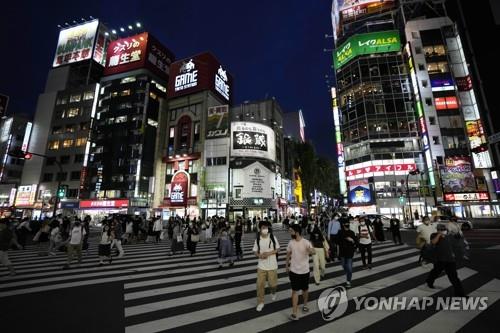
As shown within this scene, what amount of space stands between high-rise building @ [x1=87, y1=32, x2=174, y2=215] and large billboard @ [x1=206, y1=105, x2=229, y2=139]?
1298 cm

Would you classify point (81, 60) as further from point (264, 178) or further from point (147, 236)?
point (147, 236)

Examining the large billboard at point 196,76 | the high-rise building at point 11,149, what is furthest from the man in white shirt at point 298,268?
the high-rise building at point 11,149

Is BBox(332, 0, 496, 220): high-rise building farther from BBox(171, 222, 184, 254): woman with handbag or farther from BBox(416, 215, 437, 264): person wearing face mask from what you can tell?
BBox(171, 222, 184, 254): woman with handbag

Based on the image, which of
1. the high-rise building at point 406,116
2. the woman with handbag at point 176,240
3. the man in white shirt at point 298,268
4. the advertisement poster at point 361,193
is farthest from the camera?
the advertisement poster at point 361,193

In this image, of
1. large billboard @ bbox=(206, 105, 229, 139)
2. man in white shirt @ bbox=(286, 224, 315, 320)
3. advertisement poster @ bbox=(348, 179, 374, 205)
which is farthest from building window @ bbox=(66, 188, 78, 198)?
man in white shirt @ bbox=(286, 224, 315, 320)

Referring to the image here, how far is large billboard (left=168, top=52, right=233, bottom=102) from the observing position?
4744cm

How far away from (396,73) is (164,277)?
51.8 metres

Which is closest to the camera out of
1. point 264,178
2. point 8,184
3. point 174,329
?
point 174,329

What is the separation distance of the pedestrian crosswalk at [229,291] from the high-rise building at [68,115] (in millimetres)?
46282

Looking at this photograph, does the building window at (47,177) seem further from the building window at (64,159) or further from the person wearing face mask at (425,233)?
the person wearing face mask at (425,233)

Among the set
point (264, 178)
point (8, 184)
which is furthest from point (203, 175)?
point (8, 184)

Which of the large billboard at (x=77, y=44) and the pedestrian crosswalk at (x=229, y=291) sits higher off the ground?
the large billboard at (x=77, y=44)

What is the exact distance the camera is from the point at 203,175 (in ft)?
136

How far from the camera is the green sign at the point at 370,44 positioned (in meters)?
45.9
